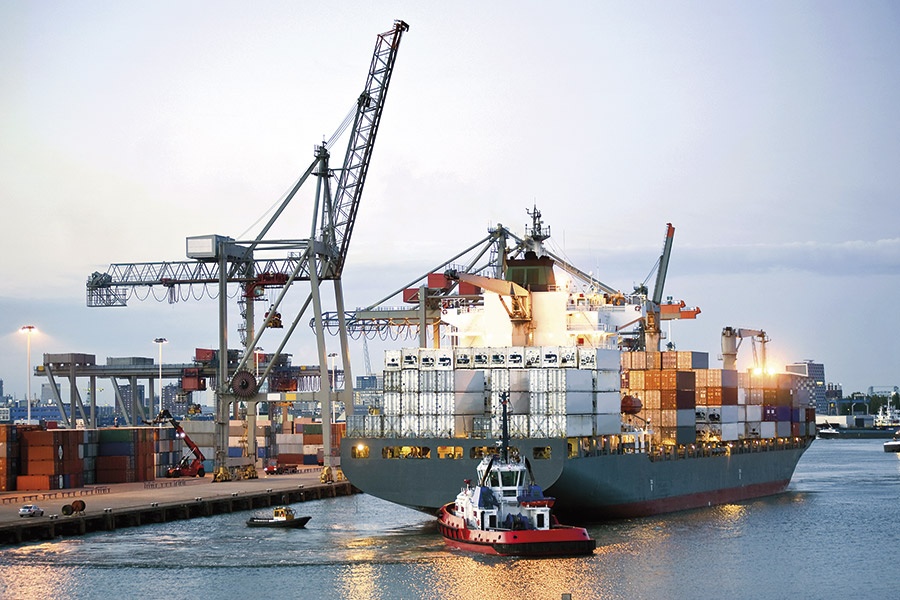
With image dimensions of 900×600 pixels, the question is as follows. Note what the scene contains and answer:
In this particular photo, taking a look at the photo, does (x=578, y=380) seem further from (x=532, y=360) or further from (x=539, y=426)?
(x=539, y=426)

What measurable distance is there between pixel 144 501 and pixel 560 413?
2681 centimetres

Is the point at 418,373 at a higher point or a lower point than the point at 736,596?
higher

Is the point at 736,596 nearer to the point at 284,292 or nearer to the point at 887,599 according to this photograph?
the point at 887,599

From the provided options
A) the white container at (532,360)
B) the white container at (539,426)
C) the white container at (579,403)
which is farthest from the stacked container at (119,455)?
the white container at (579,403)

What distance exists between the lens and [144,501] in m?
66.8

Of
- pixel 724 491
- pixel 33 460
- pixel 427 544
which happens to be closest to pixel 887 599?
pixel 427 544

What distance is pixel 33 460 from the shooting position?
7712 cm

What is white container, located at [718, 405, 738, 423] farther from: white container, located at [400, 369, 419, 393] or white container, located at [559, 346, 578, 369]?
white container, located at [400, 369, 419, 393]

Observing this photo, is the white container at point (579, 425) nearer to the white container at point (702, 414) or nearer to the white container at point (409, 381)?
the white container at point (409, 381)

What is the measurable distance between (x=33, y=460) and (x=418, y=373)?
33897 mm

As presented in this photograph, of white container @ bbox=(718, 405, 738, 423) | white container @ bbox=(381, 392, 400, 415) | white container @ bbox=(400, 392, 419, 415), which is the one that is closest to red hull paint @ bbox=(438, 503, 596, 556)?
white container @ bbox=(400, 392, 419, 415)

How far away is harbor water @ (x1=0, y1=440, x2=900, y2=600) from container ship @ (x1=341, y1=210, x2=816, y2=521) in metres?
2.87

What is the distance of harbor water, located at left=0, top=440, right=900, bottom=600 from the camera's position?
144ft

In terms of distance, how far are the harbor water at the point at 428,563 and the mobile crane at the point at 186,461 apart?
1050 inches
